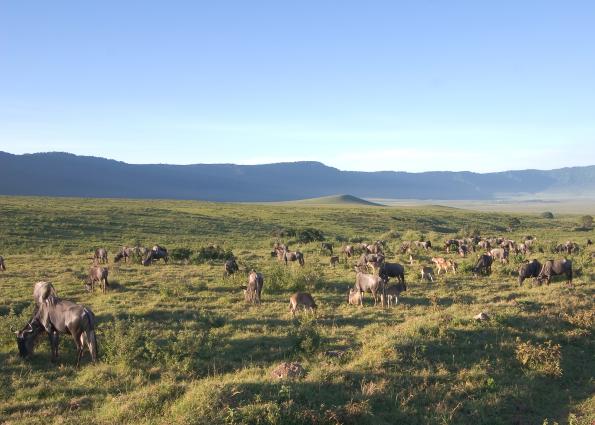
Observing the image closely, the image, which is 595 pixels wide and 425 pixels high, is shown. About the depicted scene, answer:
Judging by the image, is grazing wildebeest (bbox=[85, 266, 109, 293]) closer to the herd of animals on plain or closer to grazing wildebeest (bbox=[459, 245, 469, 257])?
the herd of animals on plain

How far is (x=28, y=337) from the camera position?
11.7 metres

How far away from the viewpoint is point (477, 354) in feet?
38.7

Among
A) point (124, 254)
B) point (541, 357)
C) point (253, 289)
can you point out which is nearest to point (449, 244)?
point (253, 289)

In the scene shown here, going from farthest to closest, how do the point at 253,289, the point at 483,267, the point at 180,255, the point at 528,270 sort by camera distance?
the point at 180,255
the point at 483,267
the point at 528,270
the point at 253,289

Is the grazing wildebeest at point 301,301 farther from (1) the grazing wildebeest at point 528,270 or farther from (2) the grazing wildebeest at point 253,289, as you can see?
Answer: (1) the grazing wildebeest at point 528,270

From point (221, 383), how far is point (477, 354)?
6543 mm

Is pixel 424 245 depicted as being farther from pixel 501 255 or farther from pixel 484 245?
pixel 501 255

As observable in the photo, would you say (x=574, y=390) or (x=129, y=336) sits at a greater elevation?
(x=129, y=336)

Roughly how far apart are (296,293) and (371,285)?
3.03 metres

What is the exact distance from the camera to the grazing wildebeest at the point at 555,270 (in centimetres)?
2012

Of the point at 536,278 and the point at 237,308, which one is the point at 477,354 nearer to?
the point at 237,308

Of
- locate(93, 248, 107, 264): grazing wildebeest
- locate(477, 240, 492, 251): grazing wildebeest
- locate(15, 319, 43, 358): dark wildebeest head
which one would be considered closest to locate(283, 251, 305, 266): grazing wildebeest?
locate(93, 248, 107, 264): grazing wildebeest

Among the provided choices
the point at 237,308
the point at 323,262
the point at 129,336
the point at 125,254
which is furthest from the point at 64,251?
the point at 129,336

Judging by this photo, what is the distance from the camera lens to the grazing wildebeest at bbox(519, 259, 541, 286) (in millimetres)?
20611
